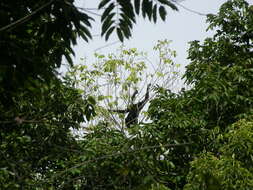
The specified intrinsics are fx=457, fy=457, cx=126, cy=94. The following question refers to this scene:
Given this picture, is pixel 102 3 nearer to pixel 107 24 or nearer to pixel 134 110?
pixel 107 24

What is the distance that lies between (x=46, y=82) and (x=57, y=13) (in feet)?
1.52

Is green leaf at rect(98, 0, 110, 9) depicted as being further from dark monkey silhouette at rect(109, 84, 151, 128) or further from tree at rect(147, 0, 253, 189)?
dark monkey silhouette at rect(109, 84, 151, 128)

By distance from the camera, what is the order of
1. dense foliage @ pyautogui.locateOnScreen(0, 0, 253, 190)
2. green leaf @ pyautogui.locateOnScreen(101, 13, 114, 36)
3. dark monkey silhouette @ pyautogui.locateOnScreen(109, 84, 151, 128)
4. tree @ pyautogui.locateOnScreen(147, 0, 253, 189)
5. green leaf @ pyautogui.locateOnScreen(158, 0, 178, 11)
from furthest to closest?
1. dark monkey silhouette @ pyautogui.locateOnScreen(109, 84, 151, 128)
2. tree @ pyautogui.locateOnScreen(147, 0, 253, 189)
3. dense foliage @ pyautogui.locateOnScreen(0, 0, 253, 190)
4. green leaf @ pyautogui.locateOnScreen(101, 13, 114, 36)
5. green leaf @ pyautogui.locateOnScreen(158, 0, 178, 11)

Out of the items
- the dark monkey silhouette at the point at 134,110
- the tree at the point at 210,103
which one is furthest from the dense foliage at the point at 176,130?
the dark monkey silhouette at the point at 134,110

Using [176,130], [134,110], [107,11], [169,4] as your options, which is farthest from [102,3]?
[134,110]

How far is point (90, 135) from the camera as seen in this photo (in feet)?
26.8

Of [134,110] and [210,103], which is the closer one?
[210,103]

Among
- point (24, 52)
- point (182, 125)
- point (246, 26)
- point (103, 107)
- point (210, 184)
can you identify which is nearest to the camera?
point (210, 184)

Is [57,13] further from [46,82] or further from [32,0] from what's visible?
[46,82]

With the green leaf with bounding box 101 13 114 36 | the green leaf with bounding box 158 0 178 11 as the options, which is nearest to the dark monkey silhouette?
the green leaf with bounding box 101 13 114 36

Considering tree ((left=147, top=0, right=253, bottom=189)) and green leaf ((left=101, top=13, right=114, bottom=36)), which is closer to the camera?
green leaf ((left=101, top=13, right=114, bottom=36))

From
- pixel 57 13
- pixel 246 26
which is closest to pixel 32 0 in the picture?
pixel 57 13

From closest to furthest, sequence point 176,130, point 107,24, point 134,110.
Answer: point 107,24, point 176,130, point 134,110

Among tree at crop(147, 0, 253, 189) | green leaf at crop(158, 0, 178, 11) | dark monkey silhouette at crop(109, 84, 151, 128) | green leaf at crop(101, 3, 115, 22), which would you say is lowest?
green leaf at crop(158, 0, 178, 11)
